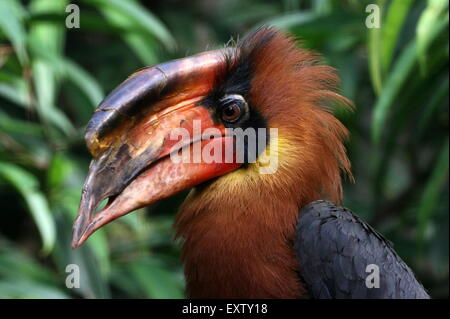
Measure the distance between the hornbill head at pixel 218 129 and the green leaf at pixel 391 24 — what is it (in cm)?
69

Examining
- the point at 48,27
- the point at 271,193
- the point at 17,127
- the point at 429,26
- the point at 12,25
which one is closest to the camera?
the point at 271,193

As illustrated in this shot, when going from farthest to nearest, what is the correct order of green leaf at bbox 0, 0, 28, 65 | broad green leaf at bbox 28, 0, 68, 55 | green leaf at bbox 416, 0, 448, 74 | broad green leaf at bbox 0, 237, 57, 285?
1. broad green leaf at bbox 28, 0, 68, 55
2. broad green leaf at bbox 0, 237, 57, 285
3. green leaf at bbox 0, 0, 28, 65
4. green leaf at bbox 416, 0, 448, 74

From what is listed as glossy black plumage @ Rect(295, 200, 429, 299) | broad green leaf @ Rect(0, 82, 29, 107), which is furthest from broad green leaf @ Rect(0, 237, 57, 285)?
glossy black plumage @ Rect(295, 200, 429, 299)

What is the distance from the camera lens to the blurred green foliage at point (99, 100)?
3830 mm

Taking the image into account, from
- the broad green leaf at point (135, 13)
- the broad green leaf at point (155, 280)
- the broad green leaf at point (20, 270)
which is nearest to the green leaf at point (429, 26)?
the broad green leaf at point (135, 13)

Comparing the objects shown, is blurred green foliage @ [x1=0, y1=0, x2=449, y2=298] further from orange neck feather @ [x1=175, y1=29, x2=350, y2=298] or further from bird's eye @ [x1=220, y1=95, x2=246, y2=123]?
bird's eye @ [x1=220, y1=95, x2=246, y2=123]

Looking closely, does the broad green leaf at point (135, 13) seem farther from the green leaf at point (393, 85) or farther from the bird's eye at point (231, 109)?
the bird's eye at point (231, 109)

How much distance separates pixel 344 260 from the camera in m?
2.82

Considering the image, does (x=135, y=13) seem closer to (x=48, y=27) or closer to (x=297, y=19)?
(x=48, y=27)

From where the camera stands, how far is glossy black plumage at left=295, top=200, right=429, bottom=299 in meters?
2.80

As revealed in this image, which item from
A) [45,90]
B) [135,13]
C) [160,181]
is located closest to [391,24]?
[135,13]

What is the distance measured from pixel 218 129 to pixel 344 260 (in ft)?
2.09
